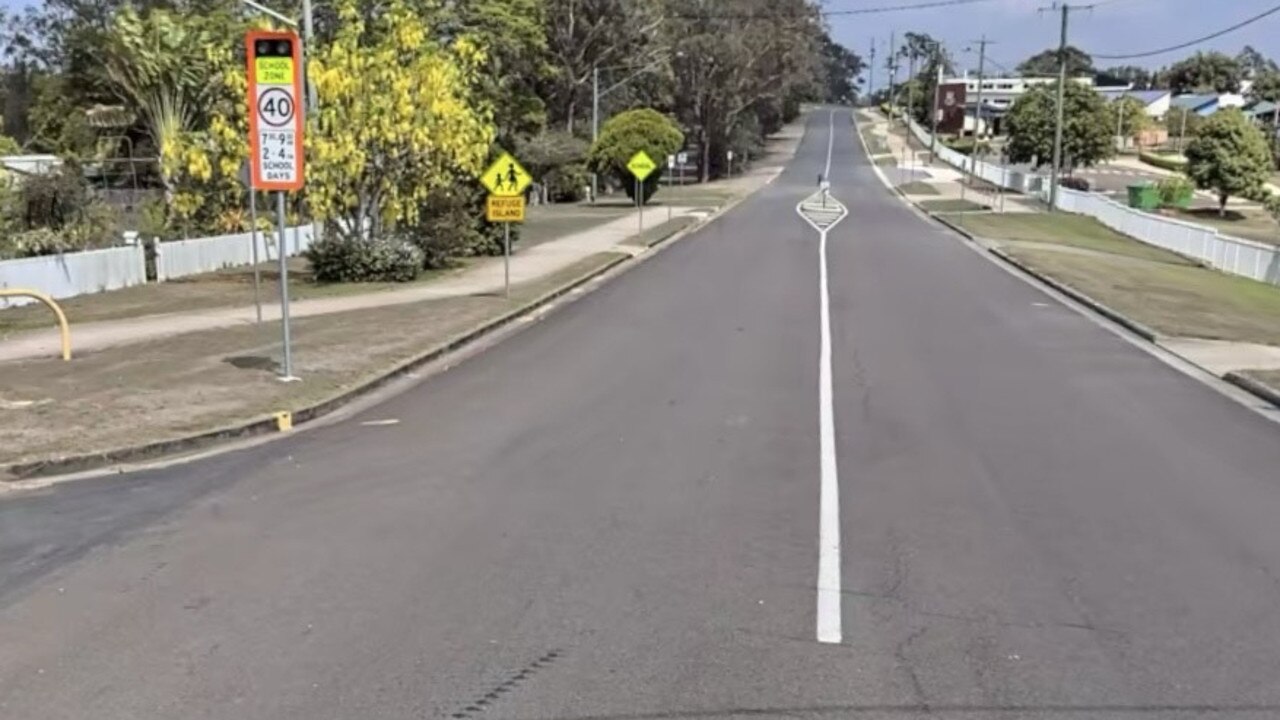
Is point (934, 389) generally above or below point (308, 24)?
below

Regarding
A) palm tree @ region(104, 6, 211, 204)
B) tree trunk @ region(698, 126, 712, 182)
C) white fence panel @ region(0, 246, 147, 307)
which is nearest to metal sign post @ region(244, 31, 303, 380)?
white fence panel @ region(0, 246, 147, 307)

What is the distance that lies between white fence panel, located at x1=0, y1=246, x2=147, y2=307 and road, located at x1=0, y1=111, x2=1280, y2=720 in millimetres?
11791

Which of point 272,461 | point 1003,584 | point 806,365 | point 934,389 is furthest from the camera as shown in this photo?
point 806,365

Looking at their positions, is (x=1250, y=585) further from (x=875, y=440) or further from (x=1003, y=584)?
(x=875, y=440)

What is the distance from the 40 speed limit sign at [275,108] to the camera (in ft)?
42.7

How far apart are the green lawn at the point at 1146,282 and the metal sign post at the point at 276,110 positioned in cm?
1314

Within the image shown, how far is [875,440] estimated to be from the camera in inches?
428

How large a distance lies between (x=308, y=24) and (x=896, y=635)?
960 inches

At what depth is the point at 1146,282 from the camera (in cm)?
2914

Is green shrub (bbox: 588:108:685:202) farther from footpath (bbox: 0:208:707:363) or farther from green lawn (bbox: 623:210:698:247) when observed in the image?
footpath (bbox: 0:208:707:363)

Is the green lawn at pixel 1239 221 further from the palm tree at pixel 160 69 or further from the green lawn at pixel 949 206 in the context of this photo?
the palm tree at pixel 160 69

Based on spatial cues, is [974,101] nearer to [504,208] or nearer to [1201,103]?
[1201,103]

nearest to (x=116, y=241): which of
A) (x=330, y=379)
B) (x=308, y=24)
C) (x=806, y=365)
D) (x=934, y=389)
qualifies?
(x=308, y=24)

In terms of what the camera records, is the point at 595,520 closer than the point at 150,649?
No
